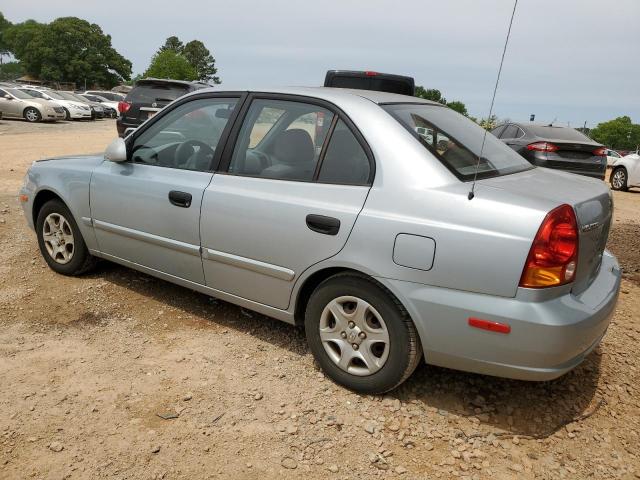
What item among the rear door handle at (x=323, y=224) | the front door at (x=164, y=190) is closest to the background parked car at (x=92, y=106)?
the front door at (x=164, y=190)

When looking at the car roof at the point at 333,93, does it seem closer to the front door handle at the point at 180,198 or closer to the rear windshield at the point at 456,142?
the rear windshield at the point at 456,142

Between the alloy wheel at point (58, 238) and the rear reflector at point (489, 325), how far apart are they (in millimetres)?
3297

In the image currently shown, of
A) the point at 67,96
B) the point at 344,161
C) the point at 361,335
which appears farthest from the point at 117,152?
the point at 67,96

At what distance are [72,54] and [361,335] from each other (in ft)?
331

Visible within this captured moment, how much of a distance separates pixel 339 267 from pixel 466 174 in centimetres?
81

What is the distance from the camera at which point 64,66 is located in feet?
293

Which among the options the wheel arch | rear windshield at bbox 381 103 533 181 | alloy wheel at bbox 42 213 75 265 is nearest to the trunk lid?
rear windshield at bbox 381 103 533 181

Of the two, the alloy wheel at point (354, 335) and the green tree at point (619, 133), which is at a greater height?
the green tree at point (619, 133)

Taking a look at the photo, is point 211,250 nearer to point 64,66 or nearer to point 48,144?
point 48,144

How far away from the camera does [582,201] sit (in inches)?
104

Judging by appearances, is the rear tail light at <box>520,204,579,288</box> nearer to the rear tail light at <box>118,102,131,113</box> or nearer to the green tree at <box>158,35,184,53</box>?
the rear tail light at <box>118,102,131,113</box>

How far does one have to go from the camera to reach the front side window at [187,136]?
3.59 metres

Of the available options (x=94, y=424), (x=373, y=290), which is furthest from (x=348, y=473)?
(x=94, y=424)

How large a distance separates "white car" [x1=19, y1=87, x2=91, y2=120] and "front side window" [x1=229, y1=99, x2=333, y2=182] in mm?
25567
